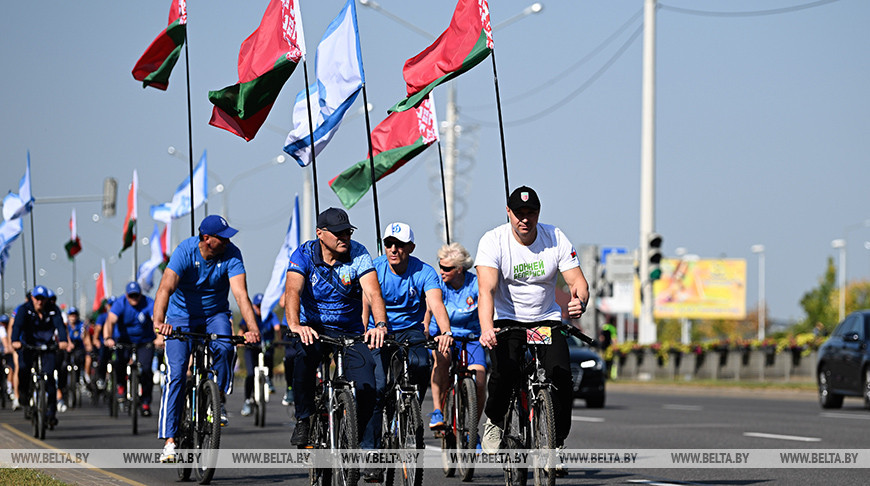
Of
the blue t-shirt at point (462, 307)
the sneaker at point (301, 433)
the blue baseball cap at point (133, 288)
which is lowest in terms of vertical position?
the sneaker at point (301, 433)

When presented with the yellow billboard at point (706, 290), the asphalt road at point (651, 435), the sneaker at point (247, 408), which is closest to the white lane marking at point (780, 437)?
the asphalt road at point (651, 435)

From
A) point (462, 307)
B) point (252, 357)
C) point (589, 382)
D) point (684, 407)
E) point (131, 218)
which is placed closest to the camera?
point (462, 307)

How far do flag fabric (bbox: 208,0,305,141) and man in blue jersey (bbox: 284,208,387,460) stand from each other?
18.2 feet

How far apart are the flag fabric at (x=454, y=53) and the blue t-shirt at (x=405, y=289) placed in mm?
4167

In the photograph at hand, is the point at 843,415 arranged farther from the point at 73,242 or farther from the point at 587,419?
the point at 73,242

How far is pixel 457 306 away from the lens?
1184 cm

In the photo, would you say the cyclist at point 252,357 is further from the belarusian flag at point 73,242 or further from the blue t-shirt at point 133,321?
the belarusian flag at point 73,242

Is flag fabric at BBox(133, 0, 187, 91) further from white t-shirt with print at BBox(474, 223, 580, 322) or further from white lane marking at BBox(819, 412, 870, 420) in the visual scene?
white lane marking at BBox(819, 412, 870, 420)

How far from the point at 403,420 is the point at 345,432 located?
59 cm

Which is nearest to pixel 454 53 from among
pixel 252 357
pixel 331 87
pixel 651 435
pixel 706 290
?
pixel 331 87

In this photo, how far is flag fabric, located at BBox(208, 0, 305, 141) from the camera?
1438 centimetres

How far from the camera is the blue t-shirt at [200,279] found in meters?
11.0

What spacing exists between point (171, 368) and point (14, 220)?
722 inches

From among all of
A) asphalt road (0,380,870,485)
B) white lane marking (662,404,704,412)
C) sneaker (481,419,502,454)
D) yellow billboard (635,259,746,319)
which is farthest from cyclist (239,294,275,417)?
yellow billboard (635,259,746,319)
